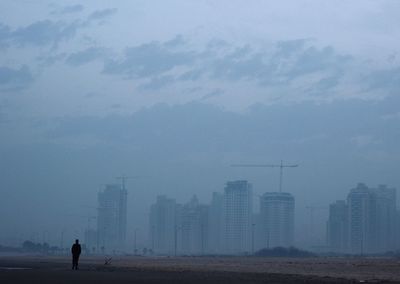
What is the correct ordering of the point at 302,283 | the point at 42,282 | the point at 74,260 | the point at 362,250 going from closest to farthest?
the point at 42,282, the point at 302,283, the point at 74,260, the point at 362,250

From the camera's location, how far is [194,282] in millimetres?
27609

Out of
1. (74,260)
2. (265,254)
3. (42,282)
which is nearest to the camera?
(42,282)

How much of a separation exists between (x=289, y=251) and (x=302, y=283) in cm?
14733

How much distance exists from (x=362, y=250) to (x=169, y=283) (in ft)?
585

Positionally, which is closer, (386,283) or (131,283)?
(131,283)

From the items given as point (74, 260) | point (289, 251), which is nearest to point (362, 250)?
point (289, 251)

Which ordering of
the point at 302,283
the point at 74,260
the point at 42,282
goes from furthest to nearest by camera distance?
the point at 74,260, the point at 302,283, the point at 42,282

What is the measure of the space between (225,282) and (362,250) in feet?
579

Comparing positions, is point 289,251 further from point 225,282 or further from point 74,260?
point 225,282

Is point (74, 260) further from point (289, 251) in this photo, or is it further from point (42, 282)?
point (289, 251)

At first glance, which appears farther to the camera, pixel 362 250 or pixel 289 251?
pixel 362 250

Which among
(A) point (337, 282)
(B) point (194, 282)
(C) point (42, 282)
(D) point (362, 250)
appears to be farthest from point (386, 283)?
(D) point (362, 250)

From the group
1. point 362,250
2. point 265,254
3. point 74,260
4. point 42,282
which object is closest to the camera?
point 42,282

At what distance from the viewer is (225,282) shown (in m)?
28.4
